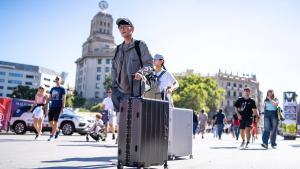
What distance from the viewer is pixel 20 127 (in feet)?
55.5

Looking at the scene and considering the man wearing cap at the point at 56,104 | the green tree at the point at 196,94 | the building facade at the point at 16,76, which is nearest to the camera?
the man wearing cap at the point at 56,104

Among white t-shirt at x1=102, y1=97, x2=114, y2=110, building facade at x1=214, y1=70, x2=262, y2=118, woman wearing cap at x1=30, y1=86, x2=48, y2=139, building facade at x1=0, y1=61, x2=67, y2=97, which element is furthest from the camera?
building facade at x1=0, y1=61, x2=67, y2=97

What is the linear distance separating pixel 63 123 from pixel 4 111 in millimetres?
2859

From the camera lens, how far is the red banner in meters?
16.7

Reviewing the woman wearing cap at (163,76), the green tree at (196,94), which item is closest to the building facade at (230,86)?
the green tree at (196,94)

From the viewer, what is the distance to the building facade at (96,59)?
121312mm

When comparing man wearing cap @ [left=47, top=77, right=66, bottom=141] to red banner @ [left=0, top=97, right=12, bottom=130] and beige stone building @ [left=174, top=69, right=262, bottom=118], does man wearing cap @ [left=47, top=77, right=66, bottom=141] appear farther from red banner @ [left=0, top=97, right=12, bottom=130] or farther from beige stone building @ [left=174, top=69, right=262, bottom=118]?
beige stone building @ [left=174, top=69, right=262, bottom=118]

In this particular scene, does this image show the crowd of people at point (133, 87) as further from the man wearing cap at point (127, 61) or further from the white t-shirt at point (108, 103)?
the white t-shirt at point (108, 103)

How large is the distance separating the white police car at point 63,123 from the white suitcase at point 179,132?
426 inches

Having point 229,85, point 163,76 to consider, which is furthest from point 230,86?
point 163,76

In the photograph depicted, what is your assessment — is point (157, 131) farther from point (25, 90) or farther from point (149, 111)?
point (25, 90)

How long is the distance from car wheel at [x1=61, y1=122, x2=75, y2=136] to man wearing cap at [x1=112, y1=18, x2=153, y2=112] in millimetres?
13978

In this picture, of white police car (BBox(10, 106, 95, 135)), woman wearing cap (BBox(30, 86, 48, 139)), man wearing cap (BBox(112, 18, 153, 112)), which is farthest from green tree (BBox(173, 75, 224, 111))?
man wearing cap (BBox(112, 18, 153, 112))

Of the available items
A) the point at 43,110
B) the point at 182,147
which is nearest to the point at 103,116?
the point at 43,110
